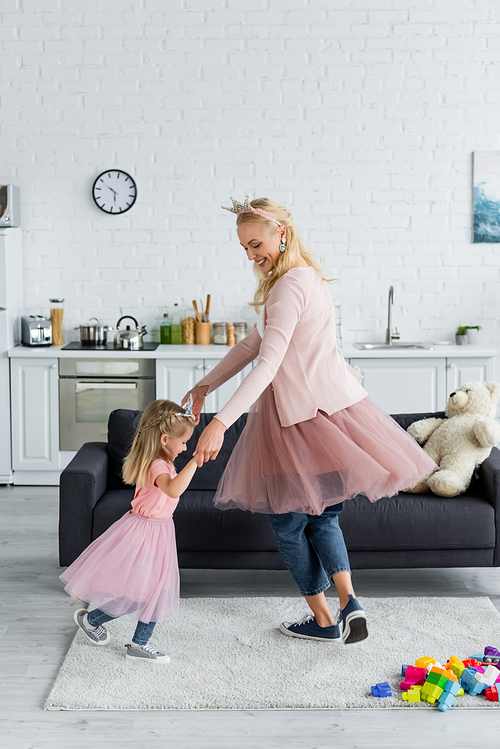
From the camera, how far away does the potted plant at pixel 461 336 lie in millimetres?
5129

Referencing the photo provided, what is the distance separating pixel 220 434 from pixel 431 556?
4.25 ft

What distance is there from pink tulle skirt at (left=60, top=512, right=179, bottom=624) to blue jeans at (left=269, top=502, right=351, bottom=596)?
A: 0.39 metres

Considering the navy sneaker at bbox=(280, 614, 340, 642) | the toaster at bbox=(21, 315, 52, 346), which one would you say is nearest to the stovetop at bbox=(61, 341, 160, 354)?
the toaster at bbox=(21, 315, 52, 346)

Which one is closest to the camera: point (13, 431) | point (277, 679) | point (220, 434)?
point (220, 434)

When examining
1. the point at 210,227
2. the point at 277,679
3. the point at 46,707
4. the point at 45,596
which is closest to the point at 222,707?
the point at 277,679

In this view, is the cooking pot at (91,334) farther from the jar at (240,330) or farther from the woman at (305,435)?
the woman at (305,435)

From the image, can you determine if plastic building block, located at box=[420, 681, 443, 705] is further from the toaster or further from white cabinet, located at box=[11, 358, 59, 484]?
the toaster

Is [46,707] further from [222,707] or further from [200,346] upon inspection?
[200,346]

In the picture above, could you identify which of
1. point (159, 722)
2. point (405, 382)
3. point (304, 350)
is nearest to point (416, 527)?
point (304, 350)

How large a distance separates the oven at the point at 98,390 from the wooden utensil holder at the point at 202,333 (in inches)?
16.4

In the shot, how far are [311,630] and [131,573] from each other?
672 mm

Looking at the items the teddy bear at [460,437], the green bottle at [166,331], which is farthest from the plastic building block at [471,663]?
the green bottle at [166,331]

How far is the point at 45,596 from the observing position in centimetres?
309

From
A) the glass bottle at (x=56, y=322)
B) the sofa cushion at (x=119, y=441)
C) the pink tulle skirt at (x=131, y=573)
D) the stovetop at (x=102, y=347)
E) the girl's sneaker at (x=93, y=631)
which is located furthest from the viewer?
the glass bottle at (x=56, y=322)
